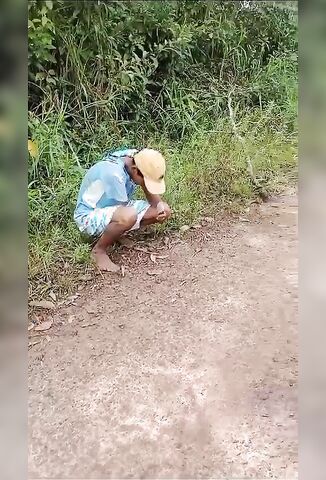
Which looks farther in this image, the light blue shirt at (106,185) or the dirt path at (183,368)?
the light blue shirt at (106,185)

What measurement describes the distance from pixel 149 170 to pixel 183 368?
0.46 meters

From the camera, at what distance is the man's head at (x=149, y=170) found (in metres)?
1.38

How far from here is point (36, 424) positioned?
1.22 meters

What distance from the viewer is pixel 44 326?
1307 millimetres

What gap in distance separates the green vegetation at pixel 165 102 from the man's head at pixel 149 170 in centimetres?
2

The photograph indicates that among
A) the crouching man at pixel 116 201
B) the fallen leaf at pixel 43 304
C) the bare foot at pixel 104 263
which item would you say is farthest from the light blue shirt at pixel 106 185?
the fallen leaf at pixel 43 304

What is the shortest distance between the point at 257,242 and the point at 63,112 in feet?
1.81

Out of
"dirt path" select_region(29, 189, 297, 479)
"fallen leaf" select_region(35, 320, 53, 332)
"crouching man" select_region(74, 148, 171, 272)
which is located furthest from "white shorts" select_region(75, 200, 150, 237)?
"fallen leaf" select_region(35, 320, 53, 332)

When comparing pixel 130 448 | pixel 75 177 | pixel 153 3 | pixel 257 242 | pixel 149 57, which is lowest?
pixel 130 448

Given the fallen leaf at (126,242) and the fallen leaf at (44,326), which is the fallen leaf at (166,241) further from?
the fallen leaf at (44,326)

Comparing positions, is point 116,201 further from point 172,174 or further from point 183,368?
point 183,368

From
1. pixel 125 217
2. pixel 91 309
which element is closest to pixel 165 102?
pixel 125 217
